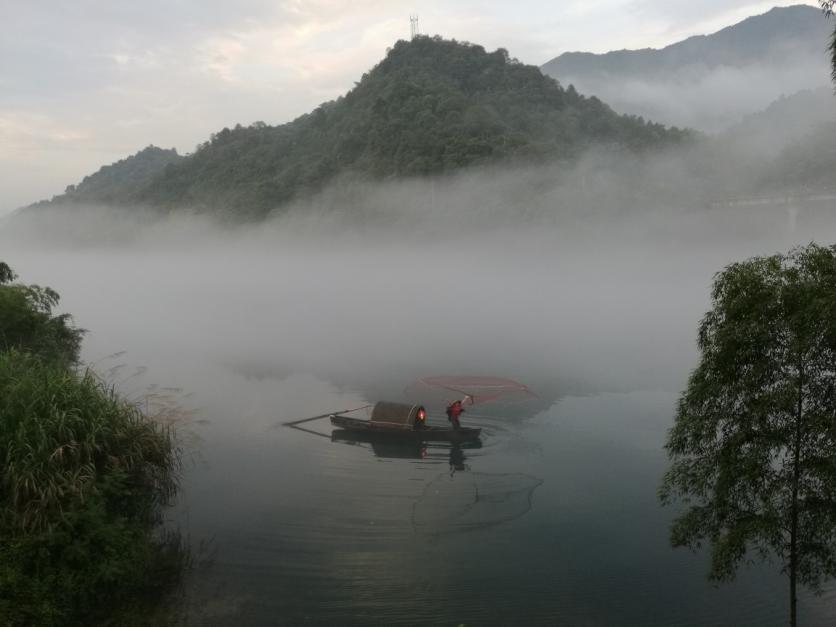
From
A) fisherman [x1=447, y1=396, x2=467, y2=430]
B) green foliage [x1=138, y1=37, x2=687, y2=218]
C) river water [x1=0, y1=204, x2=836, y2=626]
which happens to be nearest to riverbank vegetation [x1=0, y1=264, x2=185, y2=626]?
river water [x1=0, y1=204, x2=836, y2=626]

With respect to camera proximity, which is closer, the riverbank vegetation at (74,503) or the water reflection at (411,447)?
the riverbank vegetation at (74,503)

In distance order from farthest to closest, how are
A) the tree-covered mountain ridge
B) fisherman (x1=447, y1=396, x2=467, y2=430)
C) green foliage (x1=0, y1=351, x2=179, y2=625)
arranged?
the tree-covered mountain ridge, fisherman (x1=447, y1=396, x2=467, y2=430), green foliage (x1=0, y1=351, x2=179, y2=625)

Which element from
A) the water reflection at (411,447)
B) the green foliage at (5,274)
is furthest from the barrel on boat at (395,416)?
the green foliage at (5,274)

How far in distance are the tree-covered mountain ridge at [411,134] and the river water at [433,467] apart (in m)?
43.9

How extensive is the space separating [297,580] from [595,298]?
7908cm

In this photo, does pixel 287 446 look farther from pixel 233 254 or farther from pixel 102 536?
pixel 233 254

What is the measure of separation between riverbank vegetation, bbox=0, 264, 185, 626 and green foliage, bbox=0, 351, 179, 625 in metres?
0.03

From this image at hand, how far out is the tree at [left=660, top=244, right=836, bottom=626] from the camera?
1218cm

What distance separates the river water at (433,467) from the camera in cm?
1858

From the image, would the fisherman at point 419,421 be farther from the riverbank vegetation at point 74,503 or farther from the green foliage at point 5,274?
the green foliage at point 5,274

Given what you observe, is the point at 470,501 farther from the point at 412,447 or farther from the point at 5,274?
the point at 5,274

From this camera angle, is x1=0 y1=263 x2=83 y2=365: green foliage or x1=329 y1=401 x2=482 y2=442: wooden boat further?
x1=329 y1=401 x2=482 y2=442: wooden boat

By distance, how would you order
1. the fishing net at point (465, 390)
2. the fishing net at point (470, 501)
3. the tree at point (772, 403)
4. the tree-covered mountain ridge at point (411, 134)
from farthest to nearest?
the tree-covered mountain ridge at point (411, 134) < the fishing net at point (465, 390) < the fishing net at point (470, 501) < the tree at point (772, 403)

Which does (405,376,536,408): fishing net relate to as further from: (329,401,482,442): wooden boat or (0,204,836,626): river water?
(329,401,482,442): wooden boat
